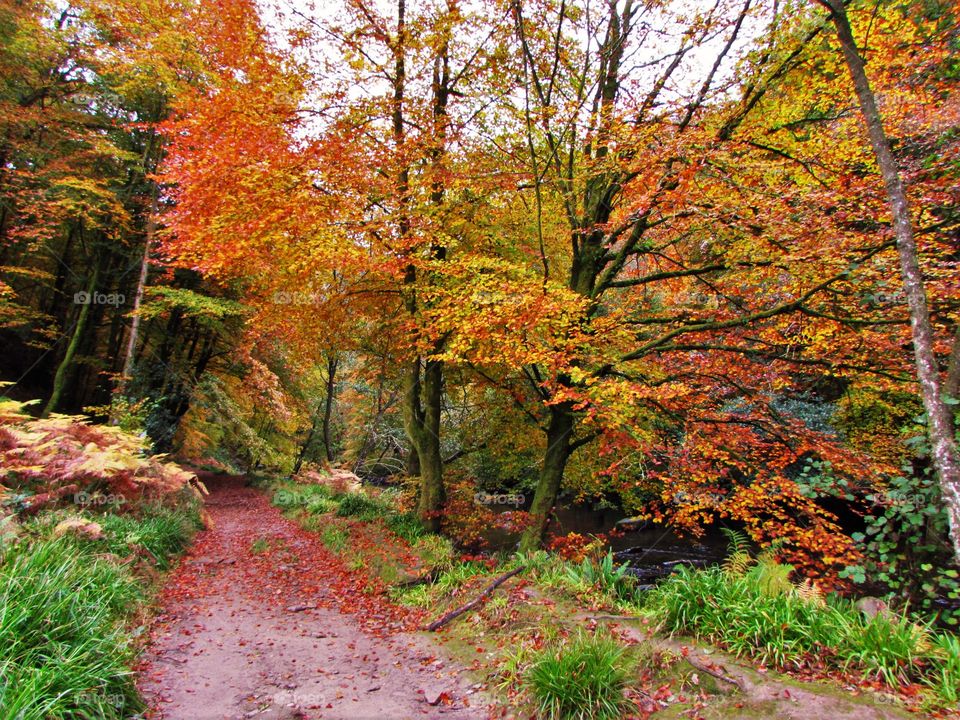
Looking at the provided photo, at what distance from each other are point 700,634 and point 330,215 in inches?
320

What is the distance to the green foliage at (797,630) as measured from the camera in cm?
370

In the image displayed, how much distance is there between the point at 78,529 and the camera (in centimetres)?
563

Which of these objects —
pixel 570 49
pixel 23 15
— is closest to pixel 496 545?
pixel 570 49

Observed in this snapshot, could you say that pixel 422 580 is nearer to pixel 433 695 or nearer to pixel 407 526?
pixel 407 526

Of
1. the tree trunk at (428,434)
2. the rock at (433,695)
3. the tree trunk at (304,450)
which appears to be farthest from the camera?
the tree trunk at (304,450)

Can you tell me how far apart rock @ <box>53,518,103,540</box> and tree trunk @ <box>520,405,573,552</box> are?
6214 millimetres

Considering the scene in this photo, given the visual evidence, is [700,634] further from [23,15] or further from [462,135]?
[23,15]

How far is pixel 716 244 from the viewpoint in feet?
25.1

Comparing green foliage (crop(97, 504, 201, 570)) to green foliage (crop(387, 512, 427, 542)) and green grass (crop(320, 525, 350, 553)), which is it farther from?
green foliage (crop(387, 512, 427, 542))

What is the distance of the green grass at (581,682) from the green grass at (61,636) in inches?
118

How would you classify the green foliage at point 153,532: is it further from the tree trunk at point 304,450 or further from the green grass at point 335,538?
the tree trunk at point 304,450

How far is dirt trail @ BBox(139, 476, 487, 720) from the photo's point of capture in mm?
4176

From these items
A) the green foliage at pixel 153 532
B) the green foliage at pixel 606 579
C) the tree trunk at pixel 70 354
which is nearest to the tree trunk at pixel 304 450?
the tree trunk at pixel 70 354

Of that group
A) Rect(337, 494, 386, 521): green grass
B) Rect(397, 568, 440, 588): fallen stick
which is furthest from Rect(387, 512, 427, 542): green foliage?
Rect(397, 568, 440, 588): fallen stick
